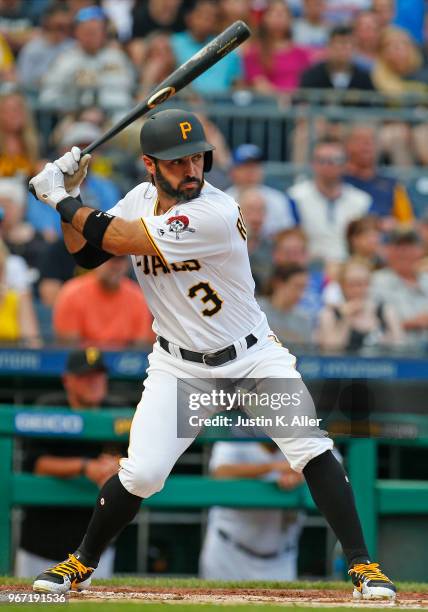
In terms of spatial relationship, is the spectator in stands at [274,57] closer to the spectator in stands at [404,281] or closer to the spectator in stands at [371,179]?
the spectator in stands at [371,179]

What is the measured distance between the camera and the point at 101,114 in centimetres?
913

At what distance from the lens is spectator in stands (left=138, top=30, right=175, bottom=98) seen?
32.4 ft

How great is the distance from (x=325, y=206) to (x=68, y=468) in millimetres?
3725

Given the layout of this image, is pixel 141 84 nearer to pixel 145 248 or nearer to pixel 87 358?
pixel 87 358

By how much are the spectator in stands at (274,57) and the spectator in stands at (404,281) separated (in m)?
2.44

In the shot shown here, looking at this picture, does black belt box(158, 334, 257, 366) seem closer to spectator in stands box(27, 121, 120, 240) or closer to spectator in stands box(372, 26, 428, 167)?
spectator in stands box(27, 121, 120, 240)

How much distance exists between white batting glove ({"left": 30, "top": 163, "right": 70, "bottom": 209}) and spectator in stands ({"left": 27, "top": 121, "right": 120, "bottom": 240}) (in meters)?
3.85

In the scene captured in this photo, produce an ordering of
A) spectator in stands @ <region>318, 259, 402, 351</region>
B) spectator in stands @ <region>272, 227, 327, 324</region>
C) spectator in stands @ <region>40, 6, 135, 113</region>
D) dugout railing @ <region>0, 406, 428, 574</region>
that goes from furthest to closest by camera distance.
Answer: spectator in stands @ <region>40, 6, 135, 113</region> → spectator in stands @ <region>272, 227, 327, 324</region> → spectator in stands @ <region>318, 259, 402, 351</region> → dugout railing @ <region>0, 406, 428, 574</region>

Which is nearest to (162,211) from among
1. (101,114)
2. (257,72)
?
(101,114)

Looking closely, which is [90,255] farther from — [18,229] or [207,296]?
[18,229]

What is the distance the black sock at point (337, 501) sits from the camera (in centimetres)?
460

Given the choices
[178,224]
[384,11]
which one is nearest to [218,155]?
[384,11]

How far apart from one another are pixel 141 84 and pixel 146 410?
579cm

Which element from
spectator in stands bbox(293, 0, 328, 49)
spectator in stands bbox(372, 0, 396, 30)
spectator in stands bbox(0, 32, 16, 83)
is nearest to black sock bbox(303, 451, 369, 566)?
spectator in stands bbox(0, 32, 16, 83)
